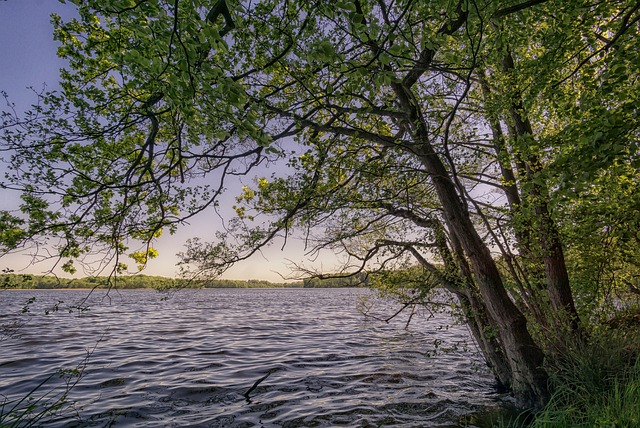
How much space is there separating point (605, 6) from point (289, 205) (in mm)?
6634

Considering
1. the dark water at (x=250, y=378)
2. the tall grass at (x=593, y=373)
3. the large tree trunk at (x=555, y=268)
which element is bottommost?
the dark water at (x=250, y=378)

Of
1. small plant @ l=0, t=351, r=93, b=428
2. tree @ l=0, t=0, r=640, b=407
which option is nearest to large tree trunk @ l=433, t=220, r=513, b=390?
tree @ l=0, t=0, r=640, b=407

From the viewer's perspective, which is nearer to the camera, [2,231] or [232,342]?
[2,231]

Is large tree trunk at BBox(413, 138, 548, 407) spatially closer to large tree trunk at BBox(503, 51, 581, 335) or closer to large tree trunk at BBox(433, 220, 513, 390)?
large tree trunk at BBox(433, 220, 513, 390)

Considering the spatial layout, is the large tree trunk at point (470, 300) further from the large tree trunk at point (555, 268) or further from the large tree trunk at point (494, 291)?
the large tree trunk at point (555, 268)

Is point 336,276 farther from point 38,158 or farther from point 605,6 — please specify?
point 605,6

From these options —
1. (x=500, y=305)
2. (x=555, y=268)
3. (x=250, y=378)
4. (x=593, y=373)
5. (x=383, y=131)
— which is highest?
(x=383, y=131)

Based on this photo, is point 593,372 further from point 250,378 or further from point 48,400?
point 48,400

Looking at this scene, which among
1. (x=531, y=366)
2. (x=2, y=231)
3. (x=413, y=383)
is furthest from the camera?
(x=413, y=383)

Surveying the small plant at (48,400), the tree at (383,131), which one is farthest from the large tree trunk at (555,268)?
the small plant at (48,400)

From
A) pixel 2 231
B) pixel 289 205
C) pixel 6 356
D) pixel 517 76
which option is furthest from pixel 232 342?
pixel 517 76

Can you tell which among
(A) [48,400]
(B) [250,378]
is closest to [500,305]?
(B) [250,378]

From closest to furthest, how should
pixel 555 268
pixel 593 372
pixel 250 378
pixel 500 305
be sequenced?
pixel 593 372
pixel 500 305
pixel 555 268
pixel 250 378

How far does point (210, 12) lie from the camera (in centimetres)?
428
